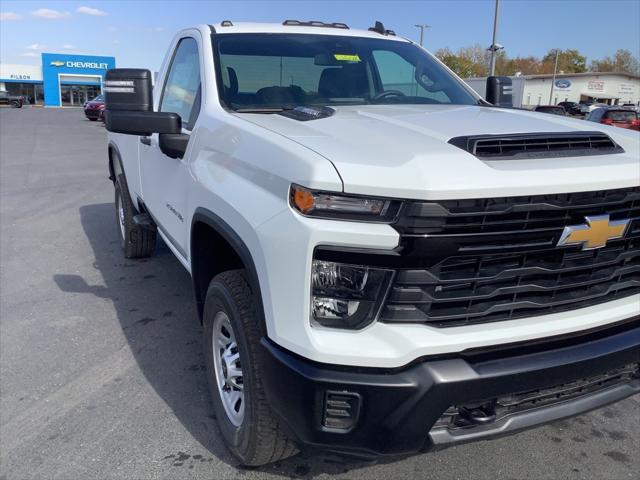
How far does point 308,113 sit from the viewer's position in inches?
105

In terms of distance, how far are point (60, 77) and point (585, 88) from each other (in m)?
67.6

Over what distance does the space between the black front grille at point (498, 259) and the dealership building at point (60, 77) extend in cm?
7332

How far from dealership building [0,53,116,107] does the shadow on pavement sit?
6934 centimetres

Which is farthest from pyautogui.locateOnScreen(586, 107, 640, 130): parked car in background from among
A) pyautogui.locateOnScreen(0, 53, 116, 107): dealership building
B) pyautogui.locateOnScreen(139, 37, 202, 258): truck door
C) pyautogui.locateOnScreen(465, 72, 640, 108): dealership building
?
pyautogui.locateOnScreen(0, 53, 116, 107): dealership building

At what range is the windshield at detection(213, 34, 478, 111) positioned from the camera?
323cm

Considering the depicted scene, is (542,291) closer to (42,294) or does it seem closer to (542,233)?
(542,233)

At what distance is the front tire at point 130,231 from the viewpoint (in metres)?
5.38

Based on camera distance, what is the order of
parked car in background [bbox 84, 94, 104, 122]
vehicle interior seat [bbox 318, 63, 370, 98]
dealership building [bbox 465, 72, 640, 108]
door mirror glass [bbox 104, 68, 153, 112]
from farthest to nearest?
dealership building [bbox 465, 72, 640, 108] < parked car in background [bbox 84, 94, 104, 122] < vehicle interior seat [bbox 318, 63, 370, 98] < door mirror glass [bbox 104, 68, 153, 112]

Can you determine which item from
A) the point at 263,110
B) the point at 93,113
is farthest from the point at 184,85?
the point at 93,113

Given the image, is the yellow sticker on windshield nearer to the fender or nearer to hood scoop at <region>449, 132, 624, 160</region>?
the fender

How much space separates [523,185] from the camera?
188cm

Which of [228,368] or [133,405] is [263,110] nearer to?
[228,368]

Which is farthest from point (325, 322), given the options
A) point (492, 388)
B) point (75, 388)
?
point (75, 388)

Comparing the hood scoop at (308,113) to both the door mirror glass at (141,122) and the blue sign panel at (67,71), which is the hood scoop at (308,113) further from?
the blue sign panel at (67,71)
